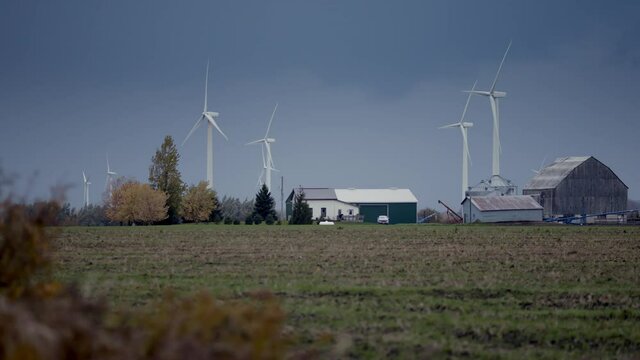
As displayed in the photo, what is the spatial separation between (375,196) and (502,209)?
87.8ft

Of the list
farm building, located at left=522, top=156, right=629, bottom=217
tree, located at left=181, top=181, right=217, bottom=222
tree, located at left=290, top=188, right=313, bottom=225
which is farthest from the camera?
farm building, located at left=522, top=156, right=629, bottom=217

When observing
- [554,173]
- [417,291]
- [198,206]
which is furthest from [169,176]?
[417,291]

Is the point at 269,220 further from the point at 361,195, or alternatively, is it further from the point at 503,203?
the point at 361,195

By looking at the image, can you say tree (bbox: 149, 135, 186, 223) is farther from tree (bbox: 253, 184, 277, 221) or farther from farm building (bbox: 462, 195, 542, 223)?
farm building (bbox: 462, 195, 542, 223)

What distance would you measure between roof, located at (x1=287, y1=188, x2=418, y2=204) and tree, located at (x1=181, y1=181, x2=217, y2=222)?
22.6m

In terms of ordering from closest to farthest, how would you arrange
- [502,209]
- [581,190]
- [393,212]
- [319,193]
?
[502,209] < [581,190] < [319,193] < [393,212]

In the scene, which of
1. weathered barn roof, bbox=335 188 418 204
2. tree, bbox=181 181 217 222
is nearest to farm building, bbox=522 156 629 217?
weathered barn roof, bbox=335 188 418 204

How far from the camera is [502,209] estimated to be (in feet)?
303

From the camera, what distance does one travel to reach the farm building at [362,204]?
361ft

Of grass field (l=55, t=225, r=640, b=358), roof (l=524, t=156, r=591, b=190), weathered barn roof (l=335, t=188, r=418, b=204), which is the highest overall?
roof (l=524, t=156, r=591, b=190)

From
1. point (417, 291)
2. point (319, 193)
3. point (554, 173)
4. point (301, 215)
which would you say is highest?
point (554, 173)

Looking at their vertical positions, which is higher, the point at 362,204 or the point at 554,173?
the point at 554,173

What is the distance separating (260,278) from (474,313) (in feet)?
22.7

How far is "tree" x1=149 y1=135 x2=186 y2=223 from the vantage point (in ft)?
298
